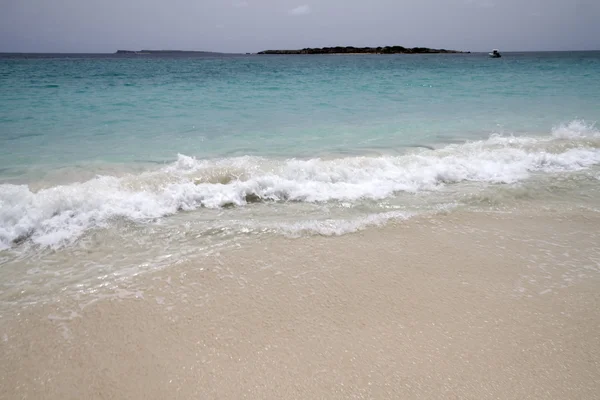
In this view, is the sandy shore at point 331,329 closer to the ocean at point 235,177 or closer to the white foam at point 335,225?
the white foam at point 335,225

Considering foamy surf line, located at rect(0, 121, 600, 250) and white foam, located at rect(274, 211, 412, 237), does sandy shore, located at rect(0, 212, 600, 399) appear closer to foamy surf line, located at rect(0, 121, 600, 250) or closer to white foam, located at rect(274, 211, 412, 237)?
white foam, located at rect(274, 211, 412, 237)

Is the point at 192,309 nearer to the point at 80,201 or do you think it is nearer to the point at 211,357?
the point at 211,357

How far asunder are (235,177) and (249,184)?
0.64 metres

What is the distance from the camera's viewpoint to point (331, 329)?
2520 millimetres

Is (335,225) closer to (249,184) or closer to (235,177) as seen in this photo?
(249,184)

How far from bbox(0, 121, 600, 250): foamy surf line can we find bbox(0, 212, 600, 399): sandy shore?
143cm

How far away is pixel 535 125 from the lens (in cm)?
989

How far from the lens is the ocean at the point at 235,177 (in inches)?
140

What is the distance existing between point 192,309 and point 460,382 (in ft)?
6.11

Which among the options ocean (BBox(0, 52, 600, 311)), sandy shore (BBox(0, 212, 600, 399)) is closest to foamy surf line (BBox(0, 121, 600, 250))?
ocean (BBox(0, 52, 600, 311))

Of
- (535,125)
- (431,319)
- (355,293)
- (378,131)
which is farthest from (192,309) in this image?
(535,125)

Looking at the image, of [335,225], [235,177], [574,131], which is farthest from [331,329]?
[574,131]

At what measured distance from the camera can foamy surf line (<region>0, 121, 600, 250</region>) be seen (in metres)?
4.03

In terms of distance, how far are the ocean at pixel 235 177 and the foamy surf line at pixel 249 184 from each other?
24 mm
